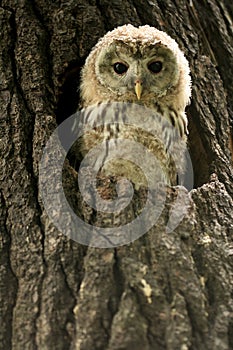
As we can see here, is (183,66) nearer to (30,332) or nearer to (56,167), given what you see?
(56,167)

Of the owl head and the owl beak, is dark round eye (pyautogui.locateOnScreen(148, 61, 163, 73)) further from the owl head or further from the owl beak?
the owl beak

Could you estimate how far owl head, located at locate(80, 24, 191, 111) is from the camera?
3.42 meters

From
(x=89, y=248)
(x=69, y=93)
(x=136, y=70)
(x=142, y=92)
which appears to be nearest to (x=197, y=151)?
(x=142, y=92)

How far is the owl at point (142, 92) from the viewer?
3406 millimetres

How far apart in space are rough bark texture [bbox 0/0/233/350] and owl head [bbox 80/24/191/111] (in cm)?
12

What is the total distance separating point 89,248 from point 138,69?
1.18 meters

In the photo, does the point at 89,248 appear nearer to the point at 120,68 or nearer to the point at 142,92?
the point at 142,92

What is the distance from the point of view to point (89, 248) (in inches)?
103

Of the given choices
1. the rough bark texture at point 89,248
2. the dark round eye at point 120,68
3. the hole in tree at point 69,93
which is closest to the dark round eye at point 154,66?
the dark round eye at point 120,68

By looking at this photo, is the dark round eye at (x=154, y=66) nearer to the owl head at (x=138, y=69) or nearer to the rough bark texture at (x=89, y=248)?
the owl head at (x=138, y=69)

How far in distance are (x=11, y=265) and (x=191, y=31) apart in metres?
1.79

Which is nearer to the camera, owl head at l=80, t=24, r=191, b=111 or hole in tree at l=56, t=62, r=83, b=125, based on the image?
owl head at l=80, t=24, r=191, b=111

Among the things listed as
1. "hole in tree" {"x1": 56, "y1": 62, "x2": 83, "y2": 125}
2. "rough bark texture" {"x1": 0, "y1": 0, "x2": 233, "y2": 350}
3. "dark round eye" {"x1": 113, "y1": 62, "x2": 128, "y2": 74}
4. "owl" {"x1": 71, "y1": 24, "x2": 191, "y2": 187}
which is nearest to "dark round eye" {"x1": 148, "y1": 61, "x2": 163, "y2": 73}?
"owl" {"x1": 71, "y1": 24, "x2": 191, "y2": 187}

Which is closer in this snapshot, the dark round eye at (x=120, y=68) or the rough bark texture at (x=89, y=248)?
the rough bark texture at (x=89, y=248)
